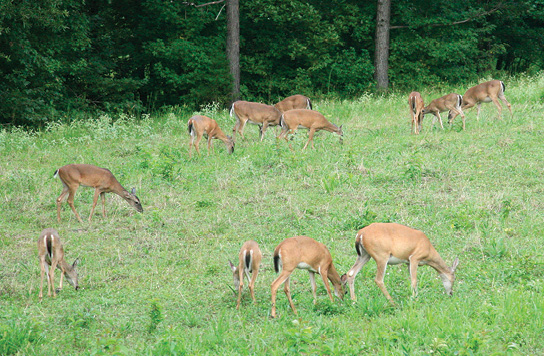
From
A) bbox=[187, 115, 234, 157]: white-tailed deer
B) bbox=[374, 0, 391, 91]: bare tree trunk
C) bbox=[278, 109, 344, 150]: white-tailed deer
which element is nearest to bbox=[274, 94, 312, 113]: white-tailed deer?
bbox=[278, 109, 344, 150]: white-tailed deer

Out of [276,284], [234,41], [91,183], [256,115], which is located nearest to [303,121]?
[256,115]

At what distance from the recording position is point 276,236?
8375mm

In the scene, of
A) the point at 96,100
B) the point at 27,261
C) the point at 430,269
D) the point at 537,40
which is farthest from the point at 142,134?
the point at 537,40

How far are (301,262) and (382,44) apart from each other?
59.4 feet

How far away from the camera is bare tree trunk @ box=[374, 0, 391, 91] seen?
2248 cm

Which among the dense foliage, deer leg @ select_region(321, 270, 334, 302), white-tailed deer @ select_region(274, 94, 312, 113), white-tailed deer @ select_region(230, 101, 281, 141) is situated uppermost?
the dense foliage

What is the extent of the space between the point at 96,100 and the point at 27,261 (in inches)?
562

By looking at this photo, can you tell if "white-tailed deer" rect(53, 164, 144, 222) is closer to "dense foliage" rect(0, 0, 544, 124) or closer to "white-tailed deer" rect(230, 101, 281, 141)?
"white-tailed deer" rect(230, 101, 281, 141)

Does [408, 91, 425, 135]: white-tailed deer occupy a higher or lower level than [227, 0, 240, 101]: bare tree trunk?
lower

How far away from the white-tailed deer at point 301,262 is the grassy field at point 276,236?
0.22m

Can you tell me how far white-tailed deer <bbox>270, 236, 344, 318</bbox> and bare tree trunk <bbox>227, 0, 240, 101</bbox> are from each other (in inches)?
614

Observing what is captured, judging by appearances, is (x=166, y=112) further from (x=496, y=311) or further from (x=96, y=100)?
(x=496, y=311)

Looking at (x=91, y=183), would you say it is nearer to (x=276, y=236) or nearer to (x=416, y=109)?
(x=276, y=236)

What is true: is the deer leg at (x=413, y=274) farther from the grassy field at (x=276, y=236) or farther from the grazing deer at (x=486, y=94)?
the grazing deer at (x=486, y=94)
